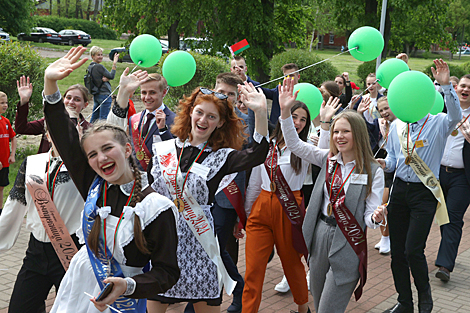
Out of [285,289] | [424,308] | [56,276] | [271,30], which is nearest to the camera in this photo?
[56,276]

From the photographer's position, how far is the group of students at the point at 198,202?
265 cm

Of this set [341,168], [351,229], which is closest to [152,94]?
[341,168]

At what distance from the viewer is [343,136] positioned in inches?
166

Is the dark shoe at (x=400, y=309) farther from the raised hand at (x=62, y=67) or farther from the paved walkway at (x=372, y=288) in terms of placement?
the raised hand at (x=62, y=67)

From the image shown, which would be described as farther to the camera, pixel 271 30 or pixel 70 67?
pixel 271 30

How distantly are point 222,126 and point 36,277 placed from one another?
1753 mm

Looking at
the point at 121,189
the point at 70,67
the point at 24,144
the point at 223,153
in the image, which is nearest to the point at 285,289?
the point at 223,153

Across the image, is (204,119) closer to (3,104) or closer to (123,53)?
(3,104)

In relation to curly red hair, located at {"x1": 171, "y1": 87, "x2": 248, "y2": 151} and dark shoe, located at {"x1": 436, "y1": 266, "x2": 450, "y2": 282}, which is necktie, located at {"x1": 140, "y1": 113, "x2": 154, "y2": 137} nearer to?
curly red hair, located at {"x1": 171, "y1": 87, "x2": 248, "y2": 151}

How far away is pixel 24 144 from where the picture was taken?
1205 cm

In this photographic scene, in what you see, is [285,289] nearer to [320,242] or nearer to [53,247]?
[320,242]

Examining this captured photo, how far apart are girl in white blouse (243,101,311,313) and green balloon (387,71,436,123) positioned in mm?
936

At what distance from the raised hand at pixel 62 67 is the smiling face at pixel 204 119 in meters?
1.16

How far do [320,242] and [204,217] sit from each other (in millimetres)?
1079
